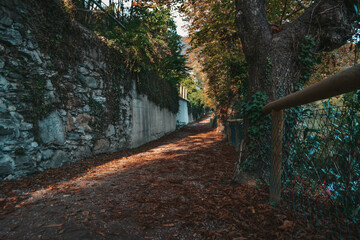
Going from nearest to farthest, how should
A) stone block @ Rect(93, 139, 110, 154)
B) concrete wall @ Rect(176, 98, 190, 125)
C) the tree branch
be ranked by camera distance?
the tree branch
stone block @ Rect(93, 139, 110, 154)
concrete wall @ Rect(176, 98, 190, 125)

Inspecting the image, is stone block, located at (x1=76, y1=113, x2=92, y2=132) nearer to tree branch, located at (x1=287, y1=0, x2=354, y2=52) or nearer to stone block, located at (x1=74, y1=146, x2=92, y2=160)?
stone block, located at (x1=74, y1=146, x2=92, y2=160)

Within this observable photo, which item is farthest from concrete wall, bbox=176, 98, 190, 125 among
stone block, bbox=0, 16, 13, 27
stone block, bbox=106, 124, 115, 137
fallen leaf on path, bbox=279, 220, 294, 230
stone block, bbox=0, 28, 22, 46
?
fallen leaf on path, bbox=279, 220, 294, 230

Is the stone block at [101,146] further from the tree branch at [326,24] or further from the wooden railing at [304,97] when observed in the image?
the tree branch at [326,24]

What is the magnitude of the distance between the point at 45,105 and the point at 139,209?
3.10 metres

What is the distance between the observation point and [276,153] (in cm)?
218

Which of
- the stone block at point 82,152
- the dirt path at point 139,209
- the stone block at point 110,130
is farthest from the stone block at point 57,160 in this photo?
the stone block at point 110,130

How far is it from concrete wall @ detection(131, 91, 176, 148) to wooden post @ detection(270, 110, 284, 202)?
594cm

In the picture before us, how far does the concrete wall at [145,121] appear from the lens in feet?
24.8

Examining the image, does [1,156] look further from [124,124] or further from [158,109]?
[158,109]

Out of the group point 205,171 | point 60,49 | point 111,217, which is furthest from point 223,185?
point 60,49

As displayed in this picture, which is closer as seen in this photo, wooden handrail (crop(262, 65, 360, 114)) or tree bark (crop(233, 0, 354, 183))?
wooden handrail (crop(262, 65, 360, 114))

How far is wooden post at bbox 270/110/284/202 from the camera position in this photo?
2.11 meters

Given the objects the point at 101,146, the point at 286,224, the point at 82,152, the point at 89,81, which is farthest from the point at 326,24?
the point at 101,146

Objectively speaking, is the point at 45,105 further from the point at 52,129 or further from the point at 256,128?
the point at 256,128
